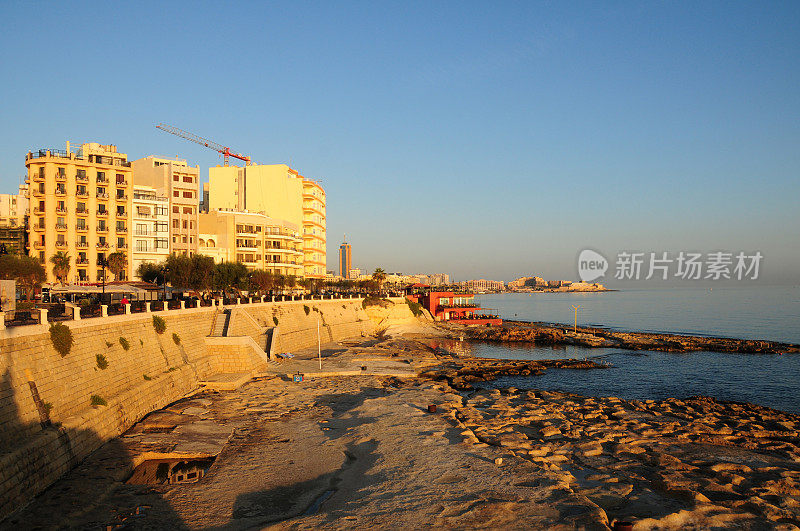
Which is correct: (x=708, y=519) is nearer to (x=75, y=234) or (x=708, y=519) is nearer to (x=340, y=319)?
(x=340, y=319)

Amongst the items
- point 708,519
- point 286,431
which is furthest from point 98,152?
point 708,519

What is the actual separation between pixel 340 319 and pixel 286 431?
44963 mm

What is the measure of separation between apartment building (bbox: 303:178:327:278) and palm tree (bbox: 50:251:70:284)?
4127 centimetres

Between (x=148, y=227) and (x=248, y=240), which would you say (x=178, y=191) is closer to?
(x=148, y=227)

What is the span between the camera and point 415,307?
3780 inches

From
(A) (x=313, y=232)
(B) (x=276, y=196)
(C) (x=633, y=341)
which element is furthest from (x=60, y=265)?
(C) (x=633, y=341)

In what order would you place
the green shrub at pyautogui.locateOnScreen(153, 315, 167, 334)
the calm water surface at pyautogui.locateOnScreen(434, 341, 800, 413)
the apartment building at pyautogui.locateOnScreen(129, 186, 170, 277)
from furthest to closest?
the apartment building at pyautogui.locateOnScreen(129, 186, 170, 277) → the calm water surface at pyautogui.locateOnScreen(434, 341, 800, 413) → the green shrub at pyautogui.locateOnScreen(153, 315, 167, 334)

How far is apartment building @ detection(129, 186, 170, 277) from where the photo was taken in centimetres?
6681

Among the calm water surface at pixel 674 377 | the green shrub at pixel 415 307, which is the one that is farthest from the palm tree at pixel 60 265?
the green shrub at pixel 415 307

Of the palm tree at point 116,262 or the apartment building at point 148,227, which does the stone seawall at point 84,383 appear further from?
the apartment building at point 148,227

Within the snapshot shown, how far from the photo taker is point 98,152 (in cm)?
6638

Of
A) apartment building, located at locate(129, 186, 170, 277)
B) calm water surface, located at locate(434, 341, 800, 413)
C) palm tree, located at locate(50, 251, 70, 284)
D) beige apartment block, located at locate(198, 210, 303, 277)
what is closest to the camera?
calm water surface, located at locate(434, 341, 800, 413)

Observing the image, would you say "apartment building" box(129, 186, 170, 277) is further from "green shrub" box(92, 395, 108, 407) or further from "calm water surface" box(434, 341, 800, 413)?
"green shrub" box(92, 395, 108, 407)

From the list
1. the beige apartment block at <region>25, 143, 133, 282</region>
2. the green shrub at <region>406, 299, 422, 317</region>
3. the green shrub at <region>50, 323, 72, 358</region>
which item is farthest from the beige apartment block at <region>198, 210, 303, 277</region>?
the green shrub at <region>50, 323, 72, 358</region>
